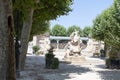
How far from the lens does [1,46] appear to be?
901 centimetres

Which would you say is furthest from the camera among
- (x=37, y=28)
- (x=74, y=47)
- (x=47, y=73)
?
(x=37, y=28)

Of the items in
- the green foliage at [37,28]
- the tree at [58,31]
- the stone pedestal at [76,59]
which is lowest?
the stone pedestal at [76,59]

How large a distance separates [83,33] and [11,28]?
93.8 m

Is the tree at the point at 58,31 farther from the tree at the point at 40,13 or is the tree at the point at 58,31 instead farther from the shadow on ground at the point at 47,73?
the shadow on ground at the point at 47,73

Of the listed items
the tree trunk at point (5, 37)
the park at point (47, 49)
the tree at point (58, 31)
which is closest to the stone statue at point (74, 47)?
the park at point (47, 49)

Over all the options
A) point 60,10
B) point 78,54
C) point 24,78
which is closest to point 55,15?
point 60,10

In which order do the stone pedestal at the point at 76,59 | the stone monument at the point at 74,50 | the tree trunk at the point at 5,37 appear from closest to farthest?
1. the tree trunk at the point at 5,37
2. the stone pedestal at the point at 76,59
3. the stone monument at the point at 74,50

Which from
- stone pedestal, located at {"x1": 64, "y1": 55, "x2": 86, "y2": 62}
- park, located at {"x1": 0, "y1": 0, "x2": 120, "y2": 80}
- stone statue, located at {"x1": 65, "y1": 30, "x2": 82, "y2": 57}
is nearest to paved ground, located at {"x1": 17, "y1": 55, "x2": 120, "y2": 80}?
park, located at {"x1": 0, "y1": 0, "x2": 120, "y2": 80}

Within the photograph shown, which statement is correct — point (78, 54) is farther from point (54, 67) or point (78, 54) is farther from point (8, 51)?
point (8, 51)

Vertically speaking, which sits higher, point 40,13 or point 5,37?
point 40,13

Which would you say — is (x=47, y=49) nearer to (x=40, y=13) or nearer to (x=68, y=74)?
(x=40, y=13)

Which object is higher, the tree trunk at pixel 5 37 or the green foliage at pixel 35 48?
the green foliage at pixel 35 48

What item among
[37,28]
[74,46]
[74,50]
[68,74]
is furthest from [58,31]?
[68,74]

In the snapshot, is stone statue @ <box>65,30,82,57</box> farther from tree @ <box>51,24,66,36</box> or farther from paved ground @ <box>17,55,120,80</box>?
→ tree @ <box>51,24,66,36</box>
